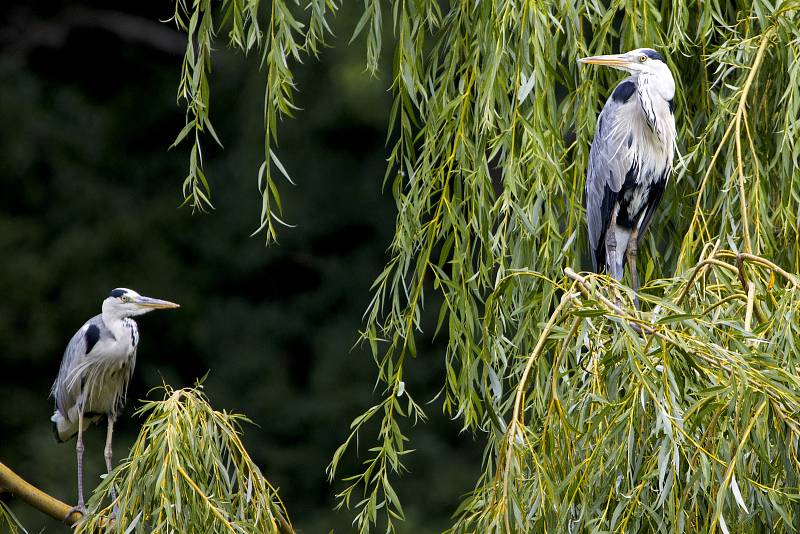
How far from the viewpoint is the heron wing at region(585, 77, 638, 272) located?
99.0 inches

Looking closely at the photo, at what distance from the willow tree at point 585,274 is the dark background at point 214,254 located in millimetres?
3204

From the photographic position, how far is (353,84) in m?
5.16

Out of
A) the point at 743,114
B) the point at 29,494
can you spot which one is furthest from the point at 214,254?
the point at 743,114

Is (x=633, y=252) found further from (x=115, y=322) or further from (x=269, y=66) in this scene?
(x=115, y=322)

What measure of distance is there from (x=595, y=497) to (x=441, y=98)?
3.24ft

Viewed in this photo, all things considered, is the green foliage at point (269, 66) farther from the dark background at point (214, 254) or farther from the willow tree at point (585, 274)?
the dark background at point (214, 254)

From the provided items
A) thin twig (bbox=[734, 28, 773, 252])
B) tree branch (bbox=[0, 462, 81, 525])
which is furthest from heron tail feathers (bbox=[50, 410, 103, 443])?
thin twig (bbox=[734, 28, 773, 252])

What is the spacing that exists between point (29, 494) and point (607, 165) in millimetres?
1434

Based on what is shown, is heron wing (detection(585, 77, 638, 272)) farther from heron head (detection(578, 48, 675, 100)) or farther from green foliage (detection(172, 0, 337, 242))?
green foliage (detection(172, 0, 337, 242))

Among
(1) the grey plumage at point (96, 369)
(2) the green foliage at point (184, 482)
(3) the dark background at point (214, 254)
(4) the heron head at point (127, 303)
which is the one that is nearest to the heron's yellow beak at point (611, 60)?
(2) the green foliage at point (184, 482)

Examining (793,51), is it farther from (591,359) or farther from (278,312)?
(278,312)

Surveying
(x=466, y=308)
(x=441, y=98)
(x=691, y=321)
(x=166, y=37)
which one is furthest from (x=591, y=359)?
(x=166, y=37)

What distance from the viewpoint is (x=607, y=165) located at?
2.62 m

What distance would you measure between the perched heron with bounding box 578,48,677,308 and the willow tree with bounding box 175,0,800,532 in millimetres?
44
